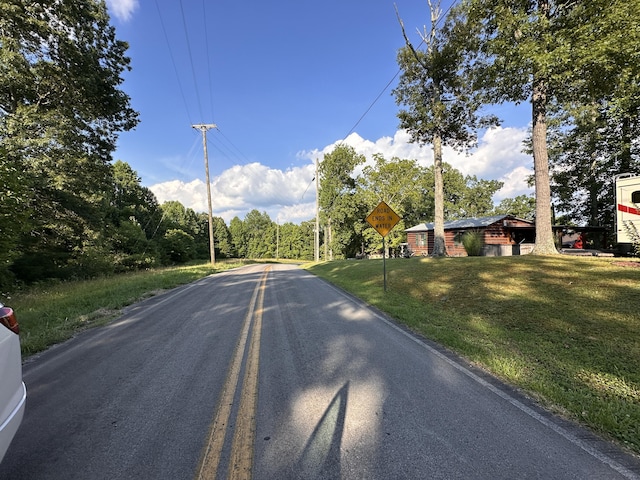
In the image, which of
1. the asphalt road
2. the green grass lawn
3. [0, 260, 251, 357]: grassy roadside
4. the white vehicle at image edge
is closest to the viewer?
the white vehicle at image edge

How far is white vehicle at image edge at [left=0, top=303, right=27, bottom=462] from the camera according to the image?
1915mm

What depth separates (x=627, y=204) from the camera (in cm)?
1213

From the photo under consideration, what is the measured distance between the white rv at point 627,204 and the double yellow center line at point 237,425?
14.5 m

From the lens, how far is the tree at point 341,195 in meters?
46.3

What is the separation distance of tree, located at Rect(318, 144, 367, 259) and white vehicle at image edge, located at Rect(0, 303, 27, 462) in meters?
44.2

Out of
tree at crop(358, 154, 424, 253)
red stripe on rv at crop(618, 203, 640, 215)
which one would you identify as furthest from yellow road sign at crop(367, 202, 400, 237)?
tree at crop(358, 154, 424, 253)

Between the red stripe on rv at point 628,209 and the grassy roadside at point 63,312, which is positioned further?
the red stripe on rv at point 628,209

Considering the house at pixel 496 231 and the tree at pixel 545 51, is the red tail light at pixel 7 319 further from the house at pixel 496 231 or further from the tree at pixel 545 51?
the house at pixel 496 231

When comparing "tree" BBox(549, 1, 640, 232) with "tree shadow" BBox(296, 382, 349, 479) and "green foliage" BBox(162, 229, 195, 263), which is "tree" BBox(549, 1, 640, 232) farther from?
"green foliage" BBox(162, 229, 195, 263)

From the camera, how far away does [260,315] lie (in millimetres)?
7316

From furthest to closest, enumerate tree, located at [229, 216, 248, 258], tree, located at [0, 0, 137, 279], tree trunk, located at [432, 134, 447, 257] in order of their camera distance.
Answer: tree, located at [229, 216, 248, 258] < tree trunk, located at [432, 134, 447, 257] < tree, located at [0, 0, 137, 279]

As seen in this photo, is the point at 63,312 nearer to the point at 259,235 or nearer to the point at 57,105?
the point at 57,105

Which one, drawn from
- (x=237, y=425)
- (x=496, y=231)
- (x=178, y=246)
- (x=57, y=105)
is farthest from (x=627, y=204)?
(x=178, y=246)

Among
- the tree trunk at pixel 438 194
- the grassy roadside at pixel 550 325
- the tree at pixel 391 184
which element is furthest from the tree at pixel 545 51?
the tree at pixel 391 184
